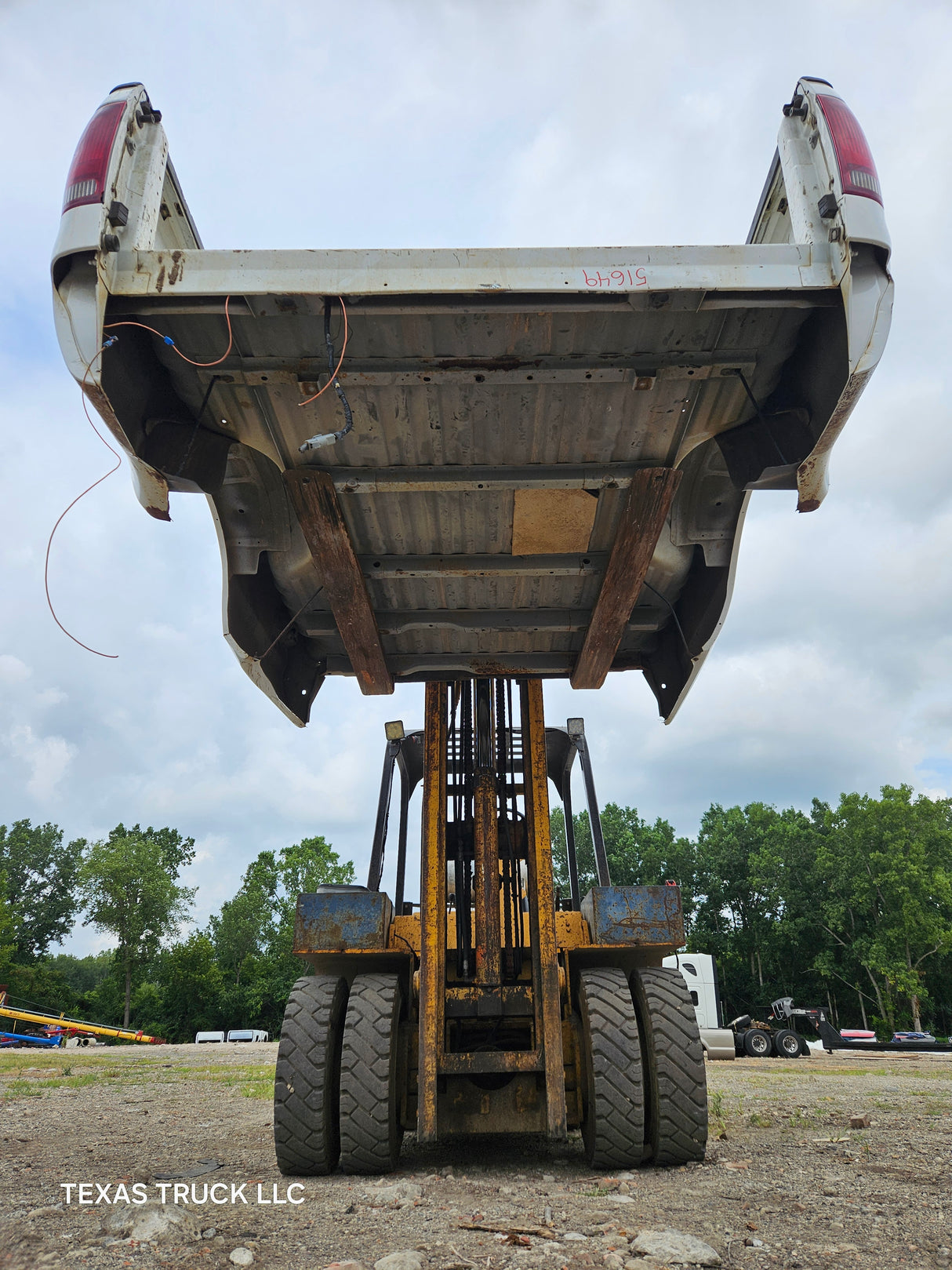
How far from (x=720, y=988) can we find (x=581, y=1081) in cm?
4497

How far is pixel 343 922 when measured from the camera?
488 centimetres

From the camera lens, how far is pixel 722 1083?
11336mm

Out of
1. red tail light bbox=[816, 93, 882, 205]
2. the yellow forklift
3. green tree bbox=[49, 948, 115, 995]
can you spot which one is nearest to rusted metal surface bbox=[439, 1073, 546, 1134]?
the yellow forklift

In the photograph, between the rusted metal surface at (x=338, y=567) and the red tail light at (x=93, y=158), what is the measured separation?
1.31 meters

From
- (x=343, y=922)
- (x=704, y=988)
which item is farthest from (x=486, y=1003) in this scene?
(x=704, y=988)

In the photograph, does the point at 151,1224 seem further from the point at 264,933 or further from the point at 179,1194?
the point at 264,933

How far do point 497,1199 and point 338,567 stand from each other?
309 cm

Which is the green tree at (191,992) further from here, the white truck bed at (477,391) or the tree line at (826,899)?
→ the white truck bed at (477,391)

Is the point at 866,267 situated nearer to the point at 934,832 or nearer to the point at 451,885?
the point at 451,885

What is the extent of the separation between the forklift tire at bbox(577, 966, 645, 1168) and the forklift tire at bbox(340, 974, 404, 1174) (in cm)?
110

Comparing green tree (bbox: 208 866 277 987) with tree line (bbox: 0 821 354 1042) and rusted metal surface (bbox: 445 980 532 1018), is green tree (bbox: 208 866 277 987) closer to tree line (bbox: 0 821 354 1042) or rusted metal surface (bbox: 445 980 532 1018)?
tree line (bbox: 0 821 354 1042)

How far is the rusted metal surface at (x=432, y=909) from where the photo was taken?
4.54 meters

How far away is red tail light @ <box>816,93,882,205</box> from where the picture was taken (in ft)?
9.13

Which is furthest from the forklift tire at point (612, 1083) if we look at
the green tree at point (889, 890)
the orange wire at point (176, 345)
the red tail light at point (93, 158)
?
the green tree at point (889, 890)
